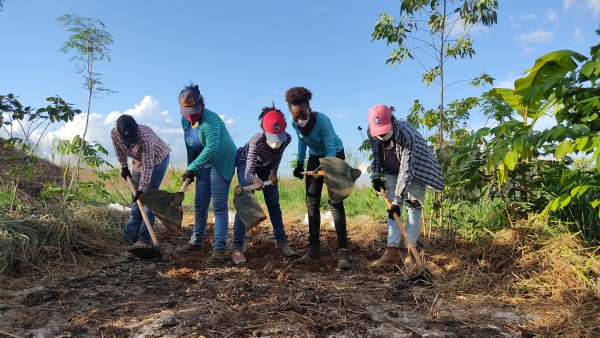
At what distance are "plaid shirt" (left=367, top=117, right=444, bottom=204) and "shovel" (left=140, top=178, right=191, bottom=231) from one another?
202 cm

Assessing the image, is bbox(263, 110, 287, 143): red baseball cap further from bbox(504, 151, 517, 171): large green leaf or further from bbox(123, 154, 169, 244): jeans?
bbox(504, 151, 517, 171): large green leaf

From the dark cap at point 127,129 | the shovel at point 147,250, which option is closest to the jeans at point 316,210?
the shovel at point 147,250

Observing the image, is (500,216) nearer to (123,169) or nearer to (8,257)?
(123,169)

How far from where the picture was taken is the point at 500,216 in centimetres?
385

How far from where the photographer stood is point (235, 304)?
2.78 meters

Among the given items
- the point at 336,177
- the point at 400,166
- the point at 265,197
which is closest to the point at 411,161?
the point at 400,166

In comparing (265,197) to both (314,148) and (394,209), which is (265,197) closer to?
(314,148)

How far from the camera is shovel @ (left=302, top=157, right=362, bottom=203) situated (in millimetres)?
3766

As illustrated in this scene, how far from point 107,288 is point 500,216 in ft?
11.2

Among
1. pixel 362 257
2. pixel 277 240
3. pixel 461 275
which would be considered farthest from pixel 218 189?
pixel 461 275

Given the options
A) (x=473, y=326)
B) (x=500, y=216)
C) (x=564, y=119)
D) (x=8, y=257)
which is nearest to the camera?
(x=473, y=326)

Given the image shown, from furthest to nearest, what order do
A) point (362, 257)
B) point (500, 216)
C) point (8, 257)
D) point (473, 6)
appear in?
point (473, 6), point (362, 257), point (500, 216), point (8, 257)

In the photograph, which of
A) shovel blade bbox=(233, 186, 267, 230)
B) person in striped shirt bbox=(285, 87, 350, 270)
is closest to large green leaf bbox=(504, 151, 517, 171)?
person in striped shirt bbox=(285, 87, 350, 270)

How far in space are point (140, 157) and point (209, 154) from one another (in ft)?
3.23
